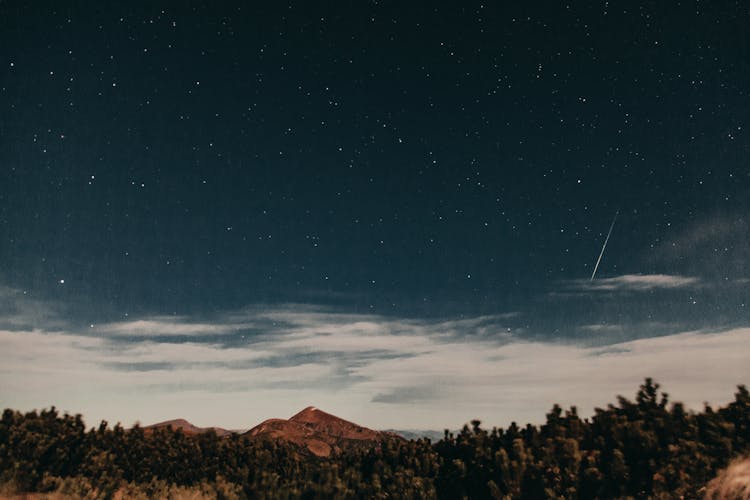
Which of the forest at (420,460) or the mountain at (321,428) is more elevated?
the forest at (420,460)

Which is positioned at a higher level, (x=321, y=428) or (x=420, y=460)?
(x=420, y=460)

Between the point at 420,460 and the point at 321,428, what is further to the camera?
the point at 321,428

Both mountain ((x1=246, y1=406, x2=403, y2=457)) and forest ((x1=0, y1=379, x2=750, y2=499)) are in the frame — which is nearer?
forest ((x1=0, y1=379, x2=750, y2=499))

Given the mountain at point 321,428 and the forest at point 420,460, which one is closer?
the forest at point 420,460

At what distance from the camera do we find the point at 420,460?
15367 millimetres

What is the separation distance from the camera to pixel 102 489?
52.7 ft

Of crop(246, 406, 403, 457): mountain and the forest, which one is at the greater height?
the forest

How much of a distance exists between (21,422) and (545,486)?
18.4 m

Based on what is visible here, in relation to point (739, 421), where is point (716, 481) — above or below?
below

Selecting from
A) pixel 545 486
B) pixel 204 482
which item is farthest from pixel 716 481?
pixel 204 482

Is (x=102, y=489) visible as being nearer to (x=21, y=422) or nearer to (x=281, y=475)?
(x=21, y=422)

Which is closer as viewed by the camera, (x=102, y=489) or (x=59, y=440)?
(x=102, y=489)

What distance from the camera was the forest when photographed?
37.2 feet

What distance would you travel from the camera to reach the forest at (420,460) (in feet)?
37.2
